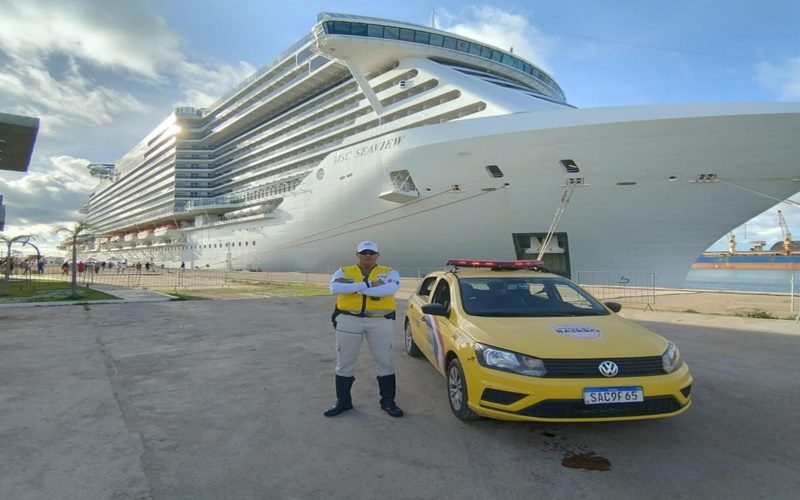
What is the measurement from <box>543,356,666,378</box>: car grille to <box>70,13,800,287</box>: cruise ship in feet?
35.7

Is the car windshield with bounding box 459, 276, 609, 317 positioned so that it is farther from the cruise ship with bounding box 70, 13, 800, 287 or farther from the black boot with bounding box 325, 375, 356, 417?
the cruise ship with bounding box 70, 13, 800, 287

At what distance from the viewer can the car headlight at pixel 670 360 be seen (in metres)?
3.15

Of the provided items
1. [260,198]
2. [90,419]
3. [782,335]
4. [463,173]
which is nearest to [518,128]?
[463,173]

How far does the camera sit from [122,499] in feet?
7.75

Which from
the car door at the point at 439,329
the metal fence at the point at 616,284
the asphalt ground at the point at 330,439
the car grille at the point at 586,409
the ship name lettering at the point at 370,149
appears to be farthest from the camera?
the ship name lettering at the point at 370,149

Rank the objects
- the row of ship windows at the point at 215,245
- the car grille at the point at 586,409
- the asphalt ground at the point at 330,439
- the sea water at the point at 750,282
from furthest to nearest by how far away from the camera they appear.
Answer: the row of ship windows at the point at 215,245, the sea water at the point at 750,282, the car grille at the point at 586,409, the asphalt ground at the point at 330,439

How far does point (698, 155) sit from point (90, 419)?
14.6 meters

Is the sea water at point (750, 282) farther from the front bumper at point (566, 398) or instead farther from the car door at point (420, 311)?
the front bumper at point (566, 398)

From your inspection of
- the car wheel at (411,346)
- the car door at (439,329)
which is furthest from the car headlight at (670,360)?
the car wheel at (411,346)

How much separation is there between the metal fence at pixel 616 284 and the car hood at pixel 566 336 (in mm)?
9778

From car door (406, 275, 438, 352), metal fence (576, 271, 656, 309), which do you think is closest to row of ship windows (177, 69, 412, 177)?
metal fence (576, 271, 656, 309)

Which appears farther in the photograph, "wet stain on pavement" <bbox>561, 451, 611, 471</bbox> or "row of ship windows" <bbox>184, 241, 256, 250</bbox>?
"row of ship windows" <bbox>184, 241, 256, 250</bbox>

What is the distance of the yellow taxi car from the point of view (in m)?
2.92

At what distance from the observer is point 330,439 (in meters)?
3.18
